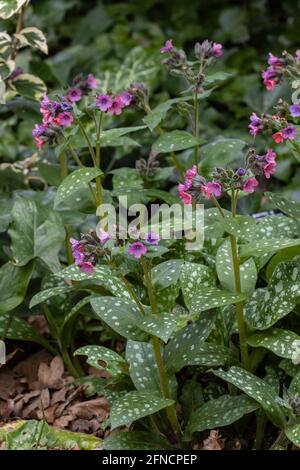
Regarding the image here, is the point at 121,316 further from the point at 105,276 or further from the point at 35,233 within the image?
the point at 35,233

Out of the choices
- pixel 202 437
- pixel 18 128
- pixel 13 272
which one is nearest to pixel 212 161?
pixel 13 272

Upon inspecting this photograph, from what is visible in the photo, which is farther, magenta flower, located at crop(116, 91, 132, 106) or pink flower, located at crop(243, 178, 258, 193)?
magenta flower, located at crop(116, 91, 132, 106)

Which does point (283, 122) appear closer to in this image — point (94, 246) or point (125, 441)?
point (94, 246)

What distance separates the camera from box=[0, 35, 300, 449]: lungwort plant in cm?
207

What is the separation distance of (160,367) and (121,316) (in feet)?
0.55

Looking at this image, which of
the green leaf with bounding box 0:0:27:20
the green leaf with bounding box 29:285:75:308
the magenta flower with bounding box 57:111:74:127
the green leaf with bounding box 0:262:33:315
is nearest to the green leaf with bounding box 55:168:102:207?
the magenta flower with bounding box 57:111:74:127

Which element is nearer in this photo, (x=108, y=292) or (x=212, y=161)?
(x=108, y=292)

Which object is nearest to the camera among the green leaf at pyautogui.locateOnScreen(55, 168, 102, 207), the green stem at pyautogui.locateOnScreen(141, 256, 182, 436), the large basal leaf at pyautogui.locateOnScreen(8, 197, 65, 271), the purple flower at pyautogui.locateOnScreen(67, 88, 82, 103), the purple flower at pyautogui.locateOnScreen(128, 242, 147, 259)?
the purple flower at pyautogui.locateOnScreen(128, 242, 147, 259)

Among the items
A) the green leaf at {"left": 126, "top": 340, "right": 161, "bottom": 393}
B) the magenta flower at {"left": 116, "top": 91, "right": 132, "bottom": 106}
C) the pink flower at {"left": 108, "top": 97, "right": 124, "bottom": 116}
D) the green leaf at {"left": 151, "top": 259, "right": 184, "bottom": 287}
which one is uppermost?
the magenta flower at {"left": 116, "top": 91, "right": 132, "bottom": 106}

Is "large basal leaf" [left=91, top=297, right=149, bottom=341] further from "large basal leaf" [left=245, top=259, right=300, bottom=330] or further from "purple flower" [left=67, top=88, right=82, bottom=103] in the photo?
"purple flower" [left=67, top=88, right=82, bottom=103]

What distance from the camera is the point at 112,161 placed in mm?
3482

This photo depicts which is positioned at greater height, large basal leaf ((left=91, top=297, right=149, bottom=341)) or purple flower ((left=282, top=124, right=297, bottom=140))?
purple flower ((left=282, top=124, right=297, bottom=140))

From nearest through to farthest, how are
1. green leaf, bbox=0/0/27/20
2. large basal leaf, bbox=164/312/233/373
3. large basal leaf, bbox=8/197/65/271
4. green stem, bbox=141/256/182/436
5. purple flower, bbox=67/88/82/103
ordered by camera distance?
green stem, bbox=141/256/182/436
large basal leaf, bbox=164/312/233/373
purple flower, bbox=67/88/82/103
large basal leaf, bbox=8/197/65/271
green leaf, bbox=0/0/27/20
